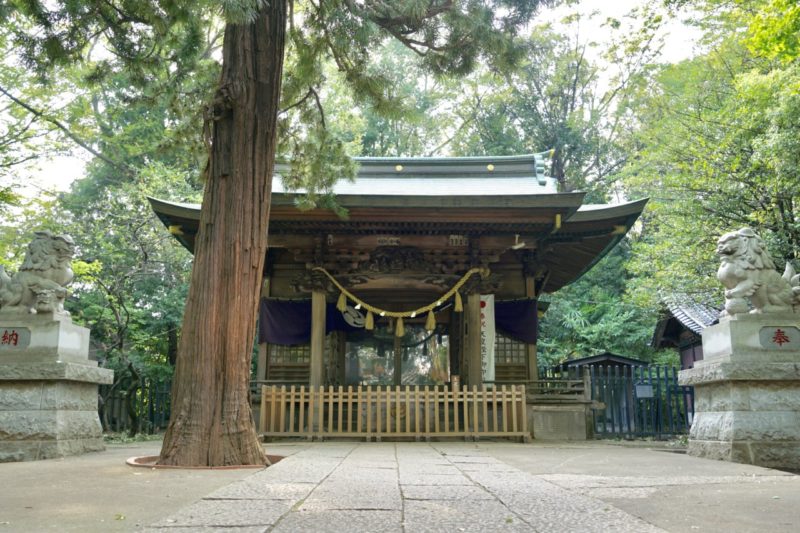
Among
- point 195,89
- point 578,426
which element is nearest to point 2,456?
point 195,89

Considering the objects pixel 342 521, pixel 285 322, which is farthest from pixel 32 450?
pixel 285 322

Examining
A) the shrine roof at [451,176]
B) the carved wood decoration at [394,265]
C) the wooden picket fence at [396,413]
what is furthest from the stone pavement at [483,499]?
the shrine roof at [451,176]

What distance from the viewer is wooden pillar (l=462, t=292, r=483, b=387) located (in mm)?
11453

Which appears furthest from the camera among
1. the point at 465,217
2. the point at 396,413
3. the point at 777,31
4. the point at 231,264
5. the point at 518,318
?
the point at 518,318

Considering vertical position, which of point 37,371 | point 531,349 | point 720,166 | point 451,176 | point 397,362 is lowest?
point 37,371

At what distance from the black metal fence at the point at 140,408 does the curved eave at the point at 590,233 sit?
948cm

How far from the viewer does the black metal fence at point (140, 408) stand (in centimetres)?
1337

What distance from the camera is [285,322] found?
13.0 metres

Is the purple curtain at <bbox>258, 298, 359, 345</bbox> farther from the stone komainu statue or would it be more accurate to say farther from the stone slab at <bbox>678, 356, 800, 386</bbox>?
the stone slab at <bbox>678, 356, 800, 386</bbox>

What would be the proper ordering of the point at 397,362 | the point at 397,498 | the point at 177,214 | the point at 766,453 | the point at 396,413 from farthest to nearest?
the point at 397,362 < the point at 177,214 < the point at 396,413 < the point at 766,453 < the point at 397,498

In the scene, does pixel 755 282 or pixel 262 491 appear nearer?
pixel 262 491

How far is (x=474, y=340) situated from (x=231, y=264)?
638 centimetres

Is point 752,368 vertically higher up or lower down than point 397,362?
lower down

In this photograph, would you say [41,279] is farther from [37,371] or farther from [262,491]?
[262,491]
